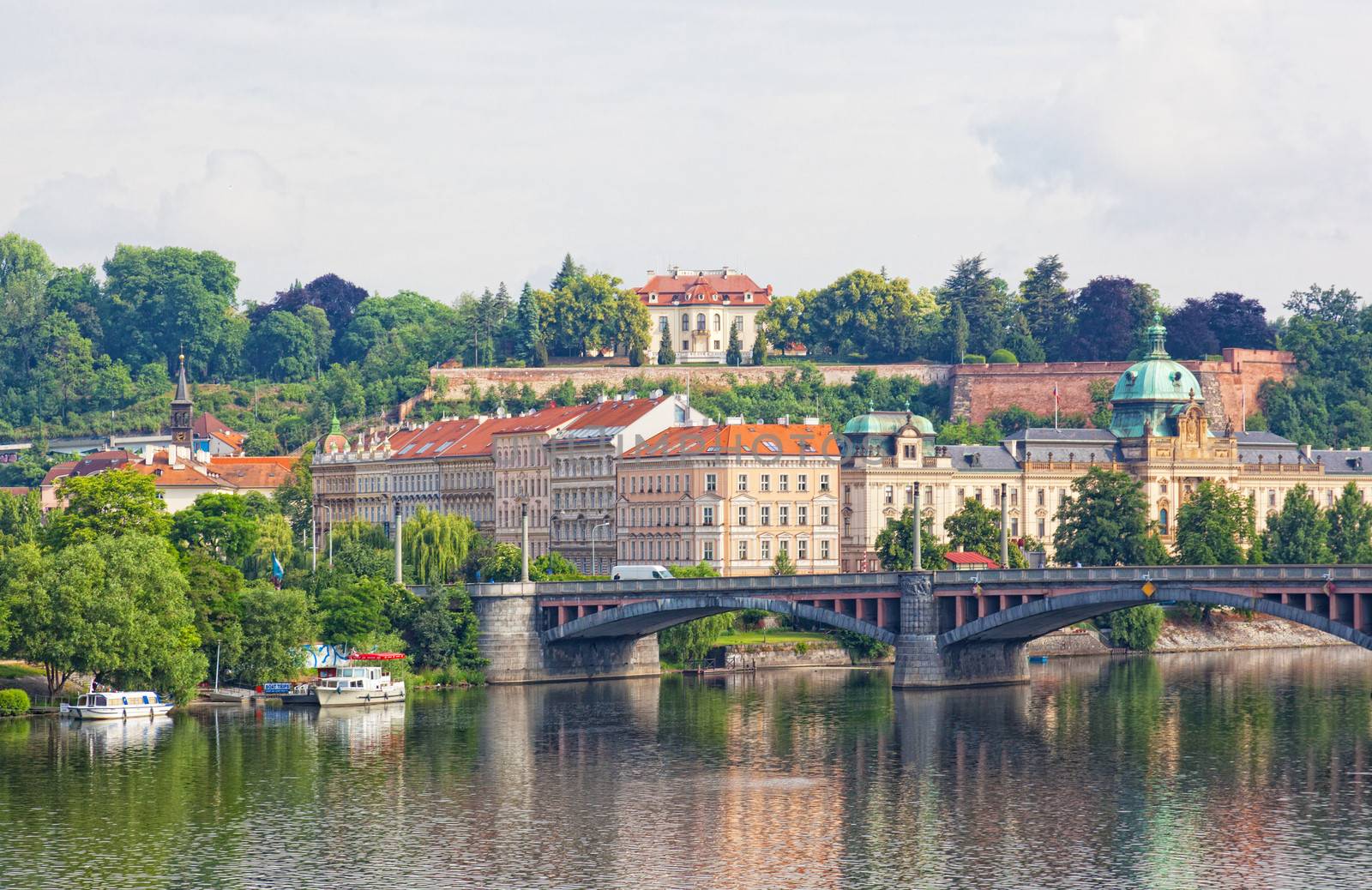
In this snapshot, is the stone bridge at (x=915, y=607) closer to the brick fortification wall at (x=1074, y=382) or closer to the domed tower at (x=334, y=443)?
the domed tower at (x=334, y=443)

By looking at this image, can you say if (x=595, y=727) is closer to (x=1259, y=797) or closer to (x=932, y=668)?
(x=932, y=668)

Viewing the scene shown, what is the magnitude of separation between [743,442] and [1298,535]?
34.9 metres

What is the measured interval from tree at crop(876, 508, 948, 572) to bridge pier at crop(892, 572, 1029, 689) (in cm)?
2235

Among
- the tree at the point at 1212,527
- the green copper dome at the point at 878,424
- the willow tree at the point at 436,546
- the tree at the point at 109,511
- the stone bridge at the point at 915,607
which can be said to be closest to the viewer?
the stone bridge at the point at 915,607

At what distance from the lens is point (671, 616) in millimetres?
116938

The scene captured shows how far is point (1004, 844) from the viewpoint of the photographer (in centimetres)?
7138

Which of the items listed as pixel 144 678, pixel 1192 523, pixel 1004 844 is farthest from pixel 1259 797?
pixel 1192 523

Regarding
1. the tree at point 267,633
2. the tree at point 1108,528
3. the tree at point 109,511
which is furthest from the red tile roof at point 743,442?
the tree at point 267,633

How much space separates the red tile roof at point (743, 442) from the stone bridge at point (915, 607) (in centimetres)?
2592

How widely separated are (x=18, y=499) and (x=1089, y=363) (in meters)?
77.3

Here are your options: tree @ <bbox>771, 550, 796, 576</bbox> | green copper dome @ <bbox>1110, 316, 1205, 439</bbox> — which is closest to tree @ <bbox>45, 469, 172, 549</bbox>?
tree @ <bbox>771, 550, 796, 576</bbox>

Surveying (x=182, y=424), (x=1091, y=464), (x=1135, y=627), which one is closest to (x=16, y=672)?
(x=1135, y=627)

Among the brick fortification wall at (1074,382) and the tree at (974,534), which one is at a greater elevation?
the brick fortification wall at (1074,382)

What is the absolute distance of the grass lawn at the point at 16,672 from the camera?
4053 inches
